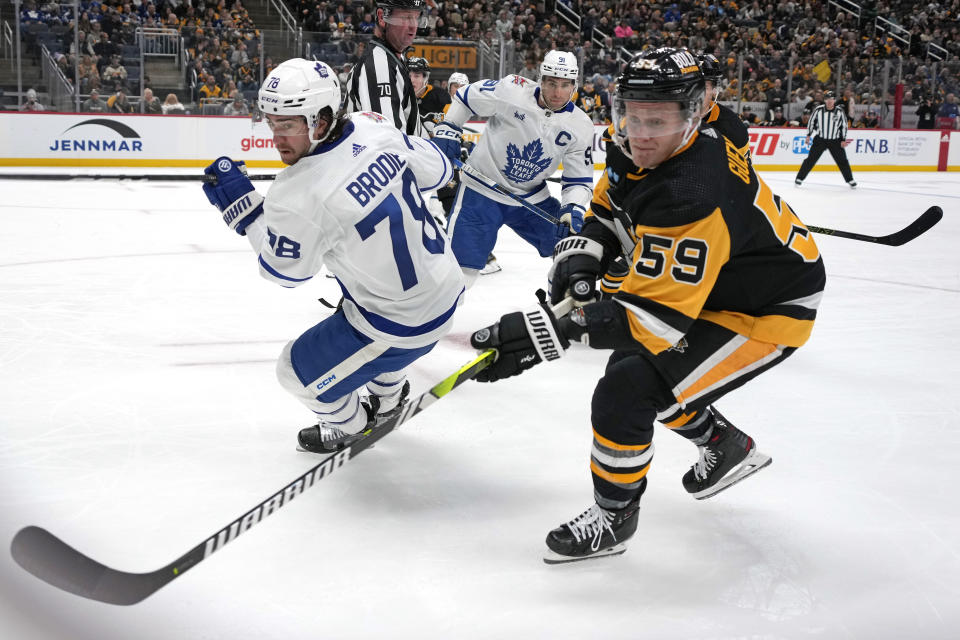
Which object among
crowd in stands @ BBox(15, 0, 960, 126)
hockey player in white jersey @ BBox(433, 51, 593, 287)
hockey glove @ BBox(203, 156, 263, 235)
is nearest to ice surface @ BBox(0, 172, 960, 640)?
hockey player in white jersey @ BBox(433, 51, 593, 287)

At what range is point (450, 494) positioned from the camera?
2.53 m

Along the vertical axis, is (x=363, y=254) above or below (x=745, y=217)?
below

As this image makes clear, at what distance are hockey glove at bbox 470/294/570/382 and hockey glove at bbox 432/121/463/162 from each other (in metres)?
2.80

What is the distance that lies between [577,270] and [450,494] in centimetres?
74

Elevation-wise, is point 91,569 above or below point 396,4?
below

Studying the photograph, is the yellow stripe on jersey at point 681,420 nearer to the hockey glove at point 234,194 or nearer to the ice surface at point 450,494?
the ice surface at point 450,494

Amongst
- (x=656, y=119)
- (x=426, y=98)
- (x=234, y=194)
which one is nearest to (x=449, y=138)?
(x=234, y=194)

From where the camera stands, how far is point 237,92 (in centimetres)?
1173

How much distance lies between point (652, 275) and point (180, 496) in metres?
1.44

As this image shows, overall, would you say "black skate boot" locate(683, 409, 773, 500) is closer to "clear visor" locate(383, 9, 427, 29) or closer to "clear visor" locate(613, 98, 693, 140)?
"clear visor" locate(613, 98, 693, 140)

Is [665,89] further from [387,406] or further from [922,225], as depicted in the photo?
[922,225]

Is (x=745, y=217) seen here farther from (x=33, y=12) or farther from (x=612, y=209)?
(x=33, y=12)

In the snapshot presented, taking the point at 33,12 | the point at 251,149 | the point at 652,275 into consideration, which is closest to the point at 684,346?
the point at 652,275

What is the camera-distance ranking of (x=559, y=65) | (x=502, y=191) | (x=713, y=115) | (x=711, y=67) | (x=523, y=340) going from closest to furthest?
(x=523, y=340), (x=711, y=67), (x=713, y=115), (x=559, y=65), (x=502, y=191)
